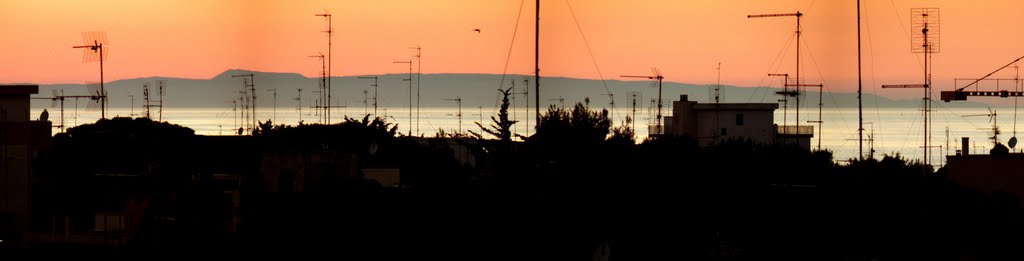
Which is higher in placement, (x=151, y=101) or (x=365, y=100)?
(x=365, y=100)

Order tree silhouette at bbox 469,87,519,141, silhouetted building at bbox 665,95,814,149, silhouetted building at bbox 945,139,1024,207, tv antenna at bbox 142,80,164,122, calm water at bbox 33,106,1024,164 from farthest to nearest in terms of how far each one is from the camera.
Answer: calm water at bbox 33,106,1024,164 → silhouetted building at bbox 665,95,814,149 → tv antenna at bbox 142,80,164,122 → silhouetted building at bbox 945,139,1024,207 → tree silhouette at bbox 469,87,519,141

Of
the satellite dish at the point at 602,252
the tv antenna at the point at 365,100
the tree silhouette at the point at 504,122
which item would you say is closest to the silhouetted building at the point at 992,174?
the tree silhouette at the point at 504,122

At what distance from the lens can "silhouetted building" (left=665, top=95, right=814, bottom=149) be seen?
3044 inches

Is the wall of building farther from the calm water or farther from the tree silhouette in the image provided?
the tree silhouette

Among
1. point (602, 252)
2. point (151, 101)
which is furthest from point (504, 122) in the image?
point (151, 101)

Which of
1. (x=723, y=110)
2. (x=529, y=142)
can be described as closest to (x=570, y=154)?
(x=529, y=142)

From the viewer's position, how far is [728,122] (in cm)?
7912

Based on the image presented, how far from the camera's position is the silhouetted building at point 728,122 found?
7731cm

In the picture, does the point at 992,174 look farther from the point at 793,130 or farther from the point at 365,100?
the point at 793,130

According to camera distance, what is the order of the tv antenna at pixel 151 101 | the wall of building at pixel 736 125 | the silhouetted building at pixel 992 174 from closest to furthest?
the silhouetted building at pixel 992 174 < the tv antenna at pixel 151 101 < the wall of building at pixel 736 125

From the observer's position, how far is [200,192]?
90.1ft

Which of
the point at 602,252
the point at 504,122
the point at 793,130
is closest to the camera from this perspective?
the point at 602,252

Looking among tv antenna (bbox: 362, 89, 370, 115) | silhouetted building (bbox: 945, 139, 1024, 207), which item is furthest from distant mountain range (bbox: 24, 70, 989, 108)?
silhouetted building (bbox: 945, 139, 1024, 207)

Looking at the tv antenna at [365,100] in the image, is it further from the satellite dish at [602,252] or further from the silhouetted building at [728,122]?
the satellite dish at [602,252]
